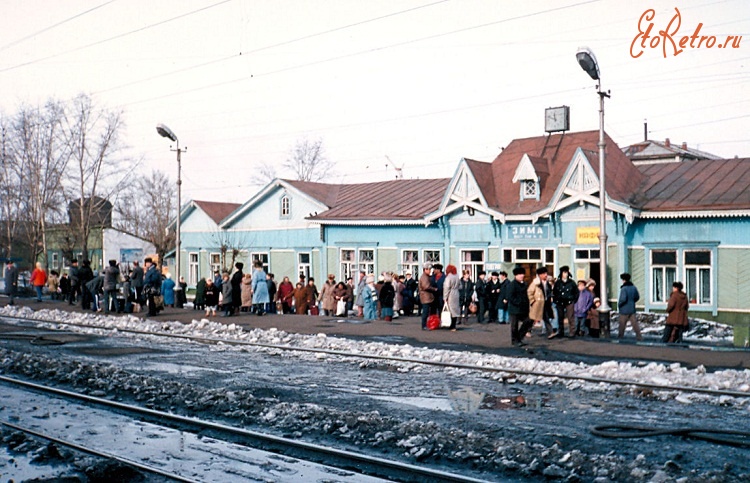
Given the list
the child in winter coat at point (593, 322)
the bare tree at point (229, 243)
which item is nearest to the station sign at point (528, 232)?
the child in winter coat at point (593, 322)

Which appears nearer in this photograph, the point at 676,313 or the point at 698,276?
the point at 676,313

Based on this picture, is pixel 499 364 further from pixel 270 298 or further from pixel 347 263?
pixel 347 263

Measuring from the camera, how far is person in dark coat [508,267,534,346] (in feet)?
55.1

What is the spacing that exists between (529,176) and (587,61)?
37.8 ft

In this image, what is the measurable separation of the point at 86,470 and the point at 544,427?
17.5 ft

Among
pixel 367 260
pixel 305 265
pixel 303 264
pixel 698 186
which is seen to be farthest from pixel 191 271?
pixel 698 186

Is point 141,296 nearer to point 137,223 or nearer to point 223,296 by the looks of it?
point 223,296

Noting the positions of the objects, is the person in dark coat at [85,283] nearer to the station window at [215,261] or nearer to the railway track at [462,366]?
the railway track at [462,366]

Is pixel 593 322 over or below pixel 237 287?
below

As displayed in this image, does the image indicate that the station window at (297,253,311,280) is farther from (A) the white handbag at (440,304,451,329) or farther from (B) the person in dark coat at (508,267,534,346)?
(B) the person in dark coat at (508,267,534,346)

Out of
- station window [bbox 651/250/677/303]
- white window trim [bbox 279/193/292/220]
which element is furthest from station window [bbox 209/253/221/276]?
station window [bbox 651/250/677/303]

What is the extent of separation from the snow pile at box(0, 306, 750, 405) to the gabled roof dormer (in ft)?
45.8

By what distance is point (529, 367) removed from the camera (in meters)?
14.4

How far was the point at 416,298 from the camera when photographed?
2761cm
